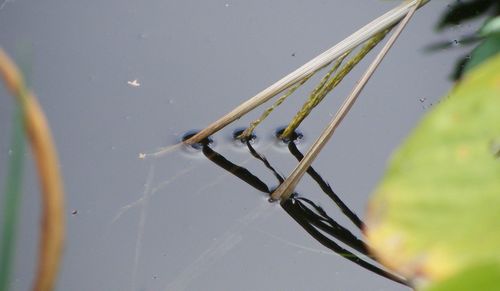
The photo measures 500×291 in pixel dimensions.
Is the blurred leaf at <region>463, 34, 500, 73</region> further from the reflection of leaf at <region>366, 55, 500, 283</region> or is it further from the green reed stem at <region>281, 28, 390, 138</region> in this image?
the reflection of leaf at <region>366, 55, 500, 283</region>

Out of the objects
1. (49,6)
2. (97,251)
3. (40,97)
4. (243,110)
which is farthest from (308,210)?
(49,6)

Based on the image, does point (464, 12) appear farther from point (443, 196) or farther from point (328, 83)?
point (443, 196)

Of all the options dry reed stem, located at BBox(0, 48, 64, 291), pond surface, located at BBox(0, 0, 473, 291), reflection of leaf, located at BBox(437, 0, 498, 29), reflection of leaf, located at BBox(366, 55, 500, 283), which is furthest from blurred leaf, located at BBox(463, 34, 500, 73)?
dry reed stem, located at BBox(0, 48, 64, 291)

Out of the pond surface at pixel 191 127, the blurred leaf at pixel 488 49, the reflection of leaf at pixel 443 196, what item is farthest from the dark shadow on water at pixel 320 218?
the reflection of leaf at pixel 443 196

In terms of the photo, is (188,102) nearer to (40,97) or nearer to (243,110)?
(243,110)

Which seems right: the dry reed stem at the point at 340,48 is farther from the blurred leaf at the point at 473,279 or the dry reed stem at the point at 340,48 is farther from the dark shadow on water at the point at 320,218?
the blurred leaf at the point at 473,279

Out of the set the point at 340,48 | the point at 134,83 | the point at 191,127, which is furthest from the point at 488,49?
the point at 134,83

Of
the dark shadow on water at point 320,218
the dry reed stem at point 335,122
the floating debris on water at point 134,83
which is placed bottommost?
the dark shadow on water at point 320,218
